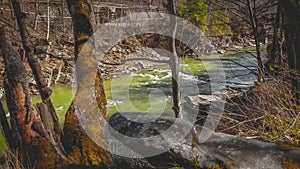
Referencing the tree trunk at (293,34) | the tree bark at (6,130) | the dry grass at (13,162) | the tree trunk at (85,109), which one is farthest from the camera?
the tree trunk at (293,34)

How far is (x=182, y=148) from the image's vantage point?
8.34ft

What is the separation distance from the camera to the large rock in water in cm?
228

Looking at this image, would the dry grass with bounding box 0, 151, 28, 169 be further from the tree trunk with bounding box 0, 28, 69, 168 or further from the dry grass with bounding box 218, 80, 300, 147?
the dry grass with bounding box 218, 80, 300, 147

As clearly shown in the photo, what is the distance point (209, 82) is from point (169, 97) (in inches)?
81.8

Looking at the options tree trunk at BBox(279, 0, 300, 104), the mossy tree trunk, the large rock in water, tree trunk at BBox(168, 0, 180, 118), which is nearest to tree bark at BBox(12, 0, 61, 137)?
the mossy tree trunk

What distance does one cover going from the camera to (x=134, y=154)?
2795 millimetres

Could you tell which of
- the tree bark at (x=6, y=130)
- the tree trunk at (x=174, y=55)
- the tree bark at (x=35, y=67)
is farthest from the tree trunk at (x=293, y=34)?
the tree bark at (x=6, y=130)

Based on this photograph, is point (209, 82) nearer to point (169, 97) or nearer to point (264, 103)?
point (169, 97)

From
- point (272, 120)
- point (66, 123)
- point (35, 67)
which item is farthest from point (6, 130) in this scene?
point (272, 120)

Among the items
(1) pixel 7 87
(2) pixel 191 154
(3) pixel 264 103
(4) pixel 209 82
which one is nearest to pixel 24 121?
(1) pixel 7 87

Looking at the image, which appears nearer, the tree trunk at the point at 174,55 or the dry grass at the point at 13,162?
the dry grass at the point at 13,162

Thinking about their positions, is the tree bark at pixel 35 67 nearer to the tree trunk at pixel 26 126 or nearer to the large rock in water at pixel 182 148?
the tree trunk at pixel 26 126

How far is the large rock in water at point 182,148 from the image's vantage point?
2277mm

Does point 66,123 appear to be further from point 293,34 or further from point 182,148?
point 293,34
